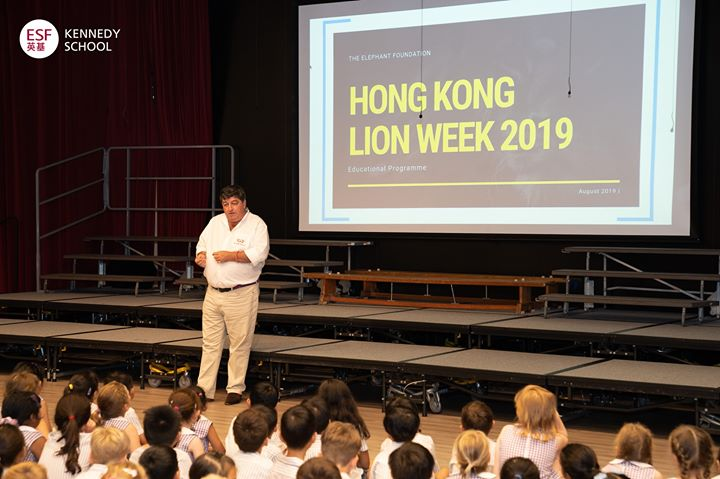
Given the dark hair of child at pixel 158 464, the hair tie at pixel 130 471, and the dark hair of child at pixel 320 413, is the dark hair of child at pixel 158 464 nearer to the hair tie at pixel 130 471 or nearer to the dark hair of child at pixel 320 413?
the hair tie at pixel 130 471

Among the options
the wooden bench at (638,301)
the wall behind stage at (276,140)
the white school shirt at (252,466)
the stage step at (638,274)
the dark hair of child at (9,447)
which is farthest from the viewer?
the wall behind stage at (276,140)

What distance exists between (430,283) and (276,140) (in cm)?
245

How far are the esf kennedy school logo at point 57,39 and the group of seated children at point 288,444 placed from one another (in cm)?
636

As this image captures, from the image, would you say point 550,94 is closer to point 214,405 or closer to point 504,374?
point 504,374

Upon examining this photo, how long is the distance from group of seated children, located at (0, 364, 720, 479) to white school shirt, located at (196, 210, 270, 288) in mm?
1924

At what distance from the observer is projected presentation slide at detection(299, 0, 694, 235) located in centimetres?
823

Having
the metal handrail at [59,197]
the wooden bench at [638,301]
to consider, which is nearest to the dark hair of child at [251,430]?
the wooden bench at [638,301]

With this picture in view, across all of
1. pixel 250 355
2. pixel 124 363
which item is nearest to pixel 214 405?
pixel 250 355

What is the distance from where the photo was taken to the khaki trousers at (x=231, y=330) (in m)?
6.81

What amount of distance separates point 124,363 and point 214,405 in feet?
6.07

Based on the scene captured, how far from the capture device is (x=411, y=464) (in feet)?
10.4

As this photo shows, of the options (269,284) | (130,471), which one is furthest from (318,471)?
(269,284)

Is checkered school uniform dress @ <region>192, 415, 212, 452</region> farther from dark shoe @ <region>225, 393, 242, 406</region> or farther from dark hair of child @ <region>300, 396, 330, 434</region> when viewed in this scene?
dark shoe @ <region>225, 393, 242, 406</region>

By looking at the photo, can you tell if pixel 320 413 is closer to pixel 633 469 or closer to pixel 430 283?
pixel 633 469
